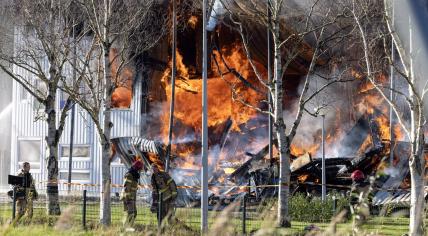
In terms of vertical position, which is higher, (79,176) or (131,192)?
(131,192)

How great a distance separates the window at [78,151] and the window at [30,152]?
1.56m

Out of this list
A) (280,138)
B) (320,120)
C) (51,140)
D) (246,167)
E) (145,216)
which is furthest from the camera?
(246,167)

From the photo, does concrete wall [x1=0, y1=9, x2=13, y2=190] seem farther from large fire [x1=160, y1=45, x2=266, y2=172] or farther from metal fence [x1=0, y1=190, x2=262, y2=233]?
metal fence [x1=0, y1=190, x2=262, y2=233]

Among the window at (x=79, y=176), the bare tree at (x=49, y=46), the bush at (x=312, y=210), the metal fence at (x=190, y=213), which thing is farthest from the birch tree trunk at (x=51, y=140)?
the window at (x=79, y=176)

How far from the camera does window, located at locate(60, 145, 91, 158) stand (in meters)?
36.5

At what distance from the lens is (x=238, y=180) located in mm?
33094

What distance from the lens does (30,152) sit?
124 feet

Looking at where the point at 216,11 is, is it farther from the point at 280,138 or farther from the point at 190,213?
the point at 190,213

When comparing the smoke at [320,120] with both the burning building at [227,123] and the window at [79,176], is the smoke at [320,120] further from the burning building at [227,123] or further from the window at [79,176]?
the window at [79,176]

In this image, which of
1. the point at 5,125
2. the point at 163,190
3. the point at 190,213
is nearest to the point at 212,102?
the point at 5,125

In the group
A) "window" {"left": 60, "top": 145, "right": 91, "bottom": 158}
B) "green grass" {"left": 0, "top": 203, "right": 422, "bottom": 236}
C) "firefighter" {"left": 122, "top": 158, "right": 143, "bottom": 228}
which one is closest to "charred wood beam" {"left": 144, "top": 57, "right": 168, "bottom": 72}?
"window" {"left": 60, "top": 145, "right": 91, "bottom": 158}

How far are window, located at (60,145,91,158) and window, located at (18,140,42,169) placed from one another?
1559 mm

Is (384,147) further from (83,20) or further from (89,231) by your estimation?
(89,231)

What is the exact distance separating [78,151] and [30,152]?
2975 mm
